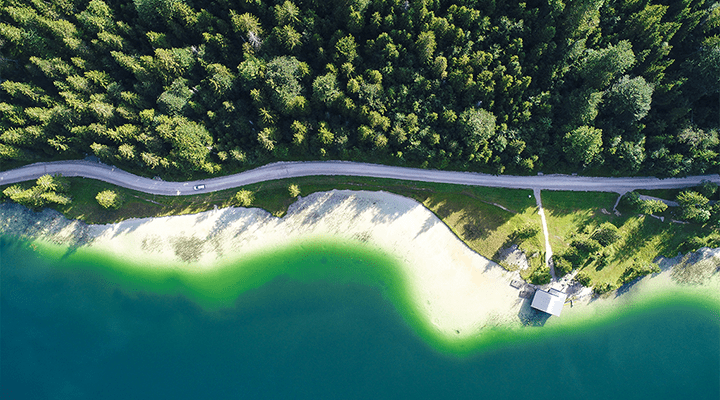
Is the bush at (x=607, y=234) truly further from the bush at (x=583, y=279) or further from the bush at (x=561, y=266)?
the bush at (x=561, y=266)

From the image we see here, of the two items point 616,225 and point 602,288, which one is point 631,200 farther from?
point 602,288

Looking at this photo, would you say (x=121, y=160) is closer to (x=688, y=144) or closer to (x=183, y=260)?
(x=183, y=260)

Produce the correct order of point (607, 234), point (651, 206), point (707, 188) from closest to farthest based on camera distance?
point (607, 234) → point (707, 188) → point (651, 206)

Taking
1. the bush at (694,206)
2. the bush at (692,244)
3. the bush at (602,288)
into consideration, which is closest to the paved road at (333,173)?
the bush at (694,206)

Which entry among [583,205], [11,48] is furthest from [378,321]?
[11,48]

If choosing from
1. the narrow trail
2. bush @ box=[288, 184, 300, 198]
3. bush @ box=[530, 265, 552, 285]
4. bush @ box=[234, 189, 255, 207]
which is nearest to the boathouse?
bush @ box=[530, 265, 552, 285]

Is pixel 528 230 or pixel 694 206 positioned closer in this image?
pixel 528 230

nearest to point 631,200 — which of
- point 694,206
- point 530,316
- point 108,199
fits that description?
point 694,206
